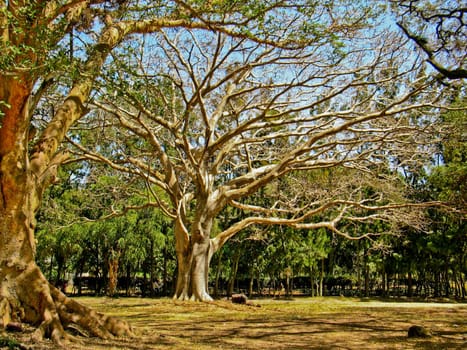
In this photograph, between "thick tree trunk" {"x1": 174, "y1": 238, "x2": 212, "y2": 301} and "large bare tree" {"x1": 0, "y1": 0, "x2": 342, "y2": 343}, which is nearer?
"large bare tree" {"x1": 0, "y1": 0, "x2": 342, "y2": 343}

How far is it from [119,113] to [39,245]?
48.8 ft

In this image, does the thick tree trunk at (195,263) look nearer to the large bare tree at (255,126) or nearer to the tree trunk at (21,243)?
the large bare tree at (255,126)

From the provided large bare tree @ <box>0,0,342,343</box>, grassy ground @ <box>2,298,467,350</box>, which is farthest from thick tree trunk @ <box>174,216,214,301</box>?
large bare tree @ <box>0,0,342,343</box>

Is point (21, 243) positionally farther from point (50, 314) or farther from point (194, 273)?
point (194, 273)

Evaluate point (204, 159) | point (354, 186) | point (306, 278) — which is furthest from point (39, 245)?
point (306, 278)

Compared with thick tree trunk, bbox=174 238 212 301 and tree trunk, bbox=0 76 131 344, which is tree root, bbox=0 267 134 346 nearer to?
tree trunk, bbox=0 76 131 344

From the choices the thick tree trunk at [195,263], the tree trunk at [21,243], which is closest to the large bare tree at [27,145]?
the tree trunk at [21,243]

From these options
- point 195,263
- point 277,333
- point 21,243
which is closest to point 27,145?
point 21,243

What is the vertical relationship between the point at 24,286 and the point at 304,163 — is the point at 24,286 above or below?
below

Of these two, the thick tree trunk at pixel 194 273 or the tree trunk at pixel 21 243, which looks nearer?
the tree trunk at pixel 21 243

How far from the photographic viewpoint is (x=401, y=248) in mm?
29281

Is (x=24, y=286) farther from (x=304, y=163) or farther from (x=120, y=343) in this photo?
(x=304, y=163)

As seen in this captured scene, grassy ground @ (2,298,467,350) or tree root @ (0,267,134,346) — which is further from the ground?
tree root @ (0,267,134,346)

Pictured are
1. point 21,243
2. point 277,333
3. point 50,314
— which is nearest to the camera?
point 50,314
